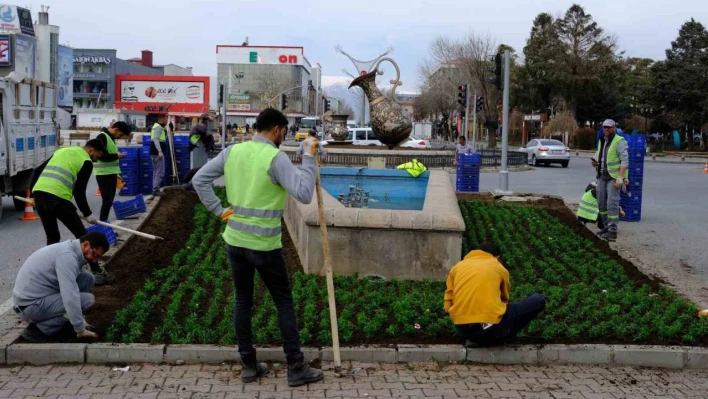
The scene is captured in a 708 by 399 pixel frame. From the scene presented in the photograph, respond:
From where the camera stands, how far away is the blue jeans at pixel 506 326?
5.94 meters

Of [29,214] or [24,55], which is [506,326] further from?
[24,55]

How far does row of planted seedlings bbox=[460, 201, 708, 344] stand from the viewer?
6.43m

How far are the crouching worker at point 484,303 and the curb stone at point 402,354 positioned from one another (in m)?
0.16

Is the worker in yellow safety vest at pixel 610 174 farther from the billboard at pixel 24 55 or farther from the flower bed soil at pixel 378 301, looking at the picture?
the billboard at pixel 24 55

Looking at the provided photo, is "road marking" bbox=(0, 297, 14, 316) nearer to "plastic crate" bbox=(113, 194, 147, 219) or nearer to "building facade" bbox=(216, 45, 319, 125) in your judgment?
"plastic crate" bbox=(113, 194, 147, 219)

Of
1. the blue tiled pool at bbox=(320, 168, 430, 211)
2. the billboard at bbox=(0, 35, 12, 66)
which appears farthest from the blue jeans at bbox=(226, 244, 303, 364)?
the billboard at bbox=(0, 35, 12, 66)

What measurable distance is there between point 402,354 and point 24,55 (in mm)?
44924

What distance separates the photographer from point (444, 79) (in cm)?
6300

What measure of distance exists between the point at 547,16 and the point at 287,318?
216 feet

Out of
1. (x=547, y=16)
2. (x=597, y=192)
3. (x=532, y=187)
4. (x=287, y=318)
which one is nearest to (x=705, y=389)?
(x=287, y=318)

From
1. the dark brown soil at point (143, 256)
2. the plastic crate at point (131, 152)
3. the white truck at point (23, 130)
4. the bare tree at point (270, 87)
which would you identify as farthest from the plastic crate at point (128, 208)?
the bare tree at point (270, 87)

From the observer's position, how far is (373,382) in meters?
5.54

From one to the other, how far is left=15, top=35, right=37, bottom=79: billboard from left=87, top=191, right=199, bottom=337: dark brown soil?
1250 inches

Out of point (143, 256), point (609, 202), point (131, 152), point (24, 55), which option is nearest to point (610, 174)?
point (609, 202)
